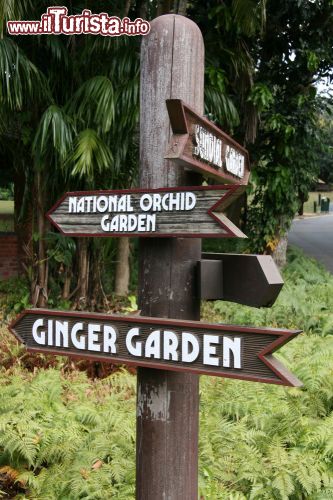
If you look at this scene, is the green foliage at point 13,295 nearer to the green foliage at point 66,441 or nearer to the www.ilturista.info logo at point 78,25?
the green foliage at point 66,441

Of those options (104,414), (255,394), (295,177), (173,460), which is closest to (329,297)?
(295,177)

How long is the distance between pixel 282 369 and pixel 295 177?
935cm

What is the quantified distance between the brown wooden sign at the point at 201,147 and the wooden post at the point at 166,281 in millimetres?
135

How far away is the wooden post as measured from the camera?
2.30 m

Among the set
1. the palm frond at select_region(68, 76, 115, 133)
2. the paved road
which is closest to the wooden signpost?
the palm frond at select_region(68, 76, 115, 133)

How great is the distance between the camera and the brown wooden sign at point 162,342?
1919 mm

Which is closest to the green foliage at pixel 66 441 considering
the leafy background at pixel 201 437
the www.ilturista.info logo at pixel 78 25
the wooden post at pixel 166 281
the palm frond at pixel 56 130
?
the leafy background at pixel 201 437

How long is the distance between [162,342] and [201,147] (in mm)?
726

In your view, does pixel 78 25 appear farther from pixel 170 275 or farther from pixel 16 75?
pixel 170 275

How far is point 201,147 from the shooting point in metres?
2.15

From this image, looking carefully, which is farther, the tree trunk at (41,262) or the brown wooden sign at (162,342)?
the tree trunk at (41,262)

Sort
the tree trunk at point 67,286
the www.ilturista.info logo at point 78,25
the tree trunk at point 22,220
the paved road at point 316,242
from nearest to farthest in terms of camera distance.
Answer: the www.ilturista.info logo at point 78,25
the tree trunk at point 67,286
the tree trunk at point 22,220
the paved road at point 316,242

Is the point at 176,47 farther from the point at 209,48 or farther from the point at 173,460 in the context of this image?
the point at 209,48

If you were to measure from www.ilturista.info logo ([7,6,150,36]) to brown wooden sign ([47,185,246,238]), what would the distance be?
4.75 metres
